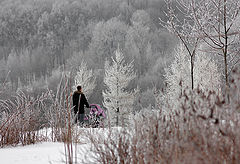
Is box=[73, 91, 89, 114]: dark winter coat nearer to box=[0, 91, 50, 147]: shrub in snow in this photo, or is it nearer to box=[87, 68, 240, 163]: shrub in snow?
box=[0, 91, 50, 147]: shrub in snow

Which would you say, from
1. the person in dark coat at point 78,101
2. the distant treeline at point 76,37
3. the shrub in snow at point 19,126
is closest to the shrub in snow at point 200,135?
the shrub in snow at point 19,126

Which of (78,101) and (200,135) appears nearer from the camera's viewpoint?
(200,135)

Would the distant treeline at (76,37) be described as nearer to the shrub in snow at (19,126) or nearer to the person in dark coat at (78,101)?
the person in dark coat at (78,101)

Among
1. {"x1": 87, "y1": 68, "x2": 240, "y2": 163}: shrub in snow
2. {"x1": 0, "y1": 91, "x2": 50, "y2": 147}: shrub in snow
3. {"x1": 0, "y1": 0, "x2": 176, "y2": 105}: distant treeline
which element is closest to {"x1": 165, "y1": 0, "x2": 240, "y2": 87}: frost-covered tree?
{"x1": 87, "y1": 68, "x2": 240, "y2": 163}: shrub in snow

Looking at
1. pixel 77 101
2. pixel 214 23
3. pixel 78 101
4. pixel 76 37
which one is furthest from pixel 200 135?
pixel 76 37

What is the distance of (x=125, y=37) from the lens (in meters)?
35.6

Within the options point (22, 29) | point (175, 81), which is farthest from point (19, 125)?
point (22, 29)

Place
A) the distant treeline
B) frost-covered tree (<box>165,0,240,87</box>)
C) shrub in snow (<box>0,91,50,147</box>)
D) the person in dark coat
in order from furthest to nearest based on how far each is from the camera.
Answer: the distant treeline < the person in dark coat < frost-covered tree (<box>165,0,240,87</box>) < shrub in snow (<box>0,91,50,147</box>)

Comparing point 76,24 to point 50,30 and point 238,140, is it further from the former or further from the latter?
point 238,140

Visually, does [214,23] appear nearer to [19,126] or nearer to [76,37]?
[19,126]

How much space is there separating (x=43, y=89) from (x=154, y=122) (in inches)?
1295

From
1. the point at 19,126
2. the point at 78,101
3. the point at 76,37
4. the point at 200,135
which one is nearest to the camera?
the point at 200,135

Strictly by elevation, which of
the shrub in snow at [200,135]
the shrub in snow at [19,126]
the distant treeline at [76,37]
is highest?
the distant treeline at [76,37]

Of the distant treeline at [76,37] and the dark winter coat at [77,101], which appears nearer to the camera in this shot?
the dark winter coat at [77,101]
